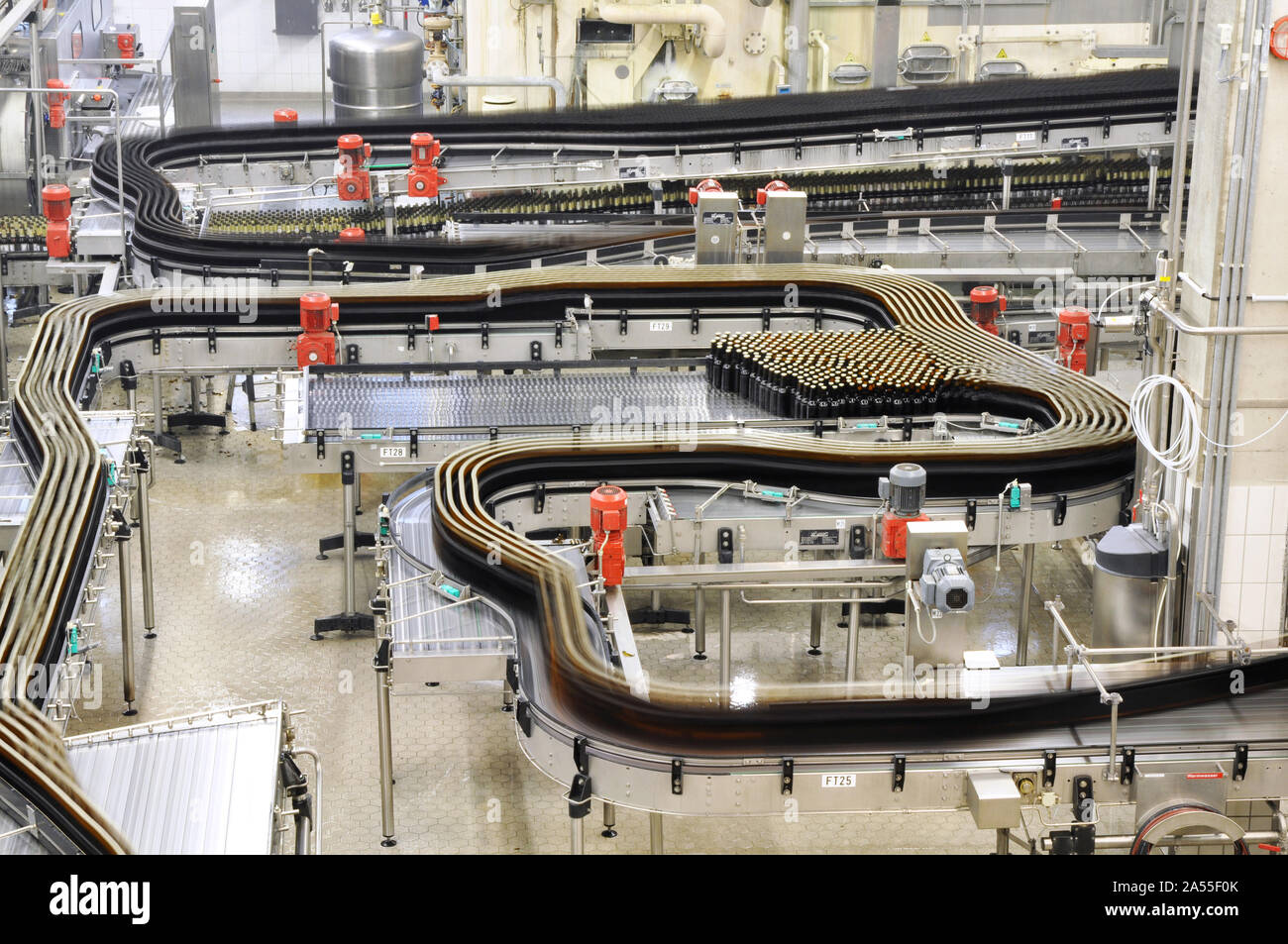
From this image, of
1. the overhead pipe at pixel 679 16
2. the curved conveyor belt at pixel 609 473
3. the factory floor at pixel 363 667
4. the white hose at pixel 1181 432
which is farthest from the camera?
the overhead pipe at pixel 679 16

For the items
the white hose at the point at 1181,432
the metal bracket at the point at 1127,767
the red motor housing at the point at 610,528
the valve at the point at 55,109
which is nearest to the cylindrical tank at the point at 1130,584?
the white hose at the point at 1181,432

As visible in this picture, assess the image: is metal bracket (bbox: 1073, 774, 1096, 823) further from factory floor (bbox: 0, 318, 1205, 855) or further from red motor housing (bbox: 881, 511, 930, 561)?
red motor housing (bbox: 881, 511, 930, 561)

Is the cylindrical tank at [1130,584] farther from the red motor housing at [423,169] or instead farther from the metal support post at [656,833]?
the red motor housing at [423,169]

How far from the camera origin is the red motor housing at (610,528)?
10062 millimetres

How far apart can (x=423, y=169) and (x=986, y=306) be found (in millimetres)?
6058

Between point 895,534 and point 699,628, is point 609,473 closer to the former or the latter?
point 699,628

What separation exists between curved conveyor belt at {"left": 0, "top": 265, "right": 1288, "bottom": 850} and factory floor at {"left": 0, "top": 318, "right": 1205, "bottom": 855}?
1.48 metres

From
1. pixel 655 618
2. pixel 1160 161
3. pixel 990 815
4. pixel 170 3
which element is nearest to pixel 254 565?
pixel 655 618

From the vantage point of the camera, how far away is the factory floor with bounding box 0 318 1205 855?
10.2 metres

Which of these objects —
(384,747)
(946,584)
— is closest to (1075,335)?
(946,584)

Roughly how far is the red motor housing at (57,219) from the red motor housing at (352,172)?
2719 mm

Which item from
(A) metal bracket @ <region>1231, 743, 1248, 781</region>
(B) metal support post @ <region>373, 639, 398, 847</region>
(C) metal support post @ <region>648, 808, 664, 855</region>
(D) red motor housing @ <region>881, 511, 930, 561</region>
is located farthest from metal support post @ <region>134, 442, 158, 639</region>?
(A) metal bracket @ <region>1231, 743, 1248, 781</region>

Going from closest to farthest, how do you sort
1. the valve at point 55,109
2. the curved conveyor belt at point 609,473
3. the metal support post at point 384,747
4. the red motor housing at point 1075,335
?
the curved conveyor belt at point 609,473
the metal support post at point 384,747
the red motor housing at point 1075,335
the valve at point 55,109

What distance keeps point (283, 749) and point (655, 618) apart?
18.0ft
